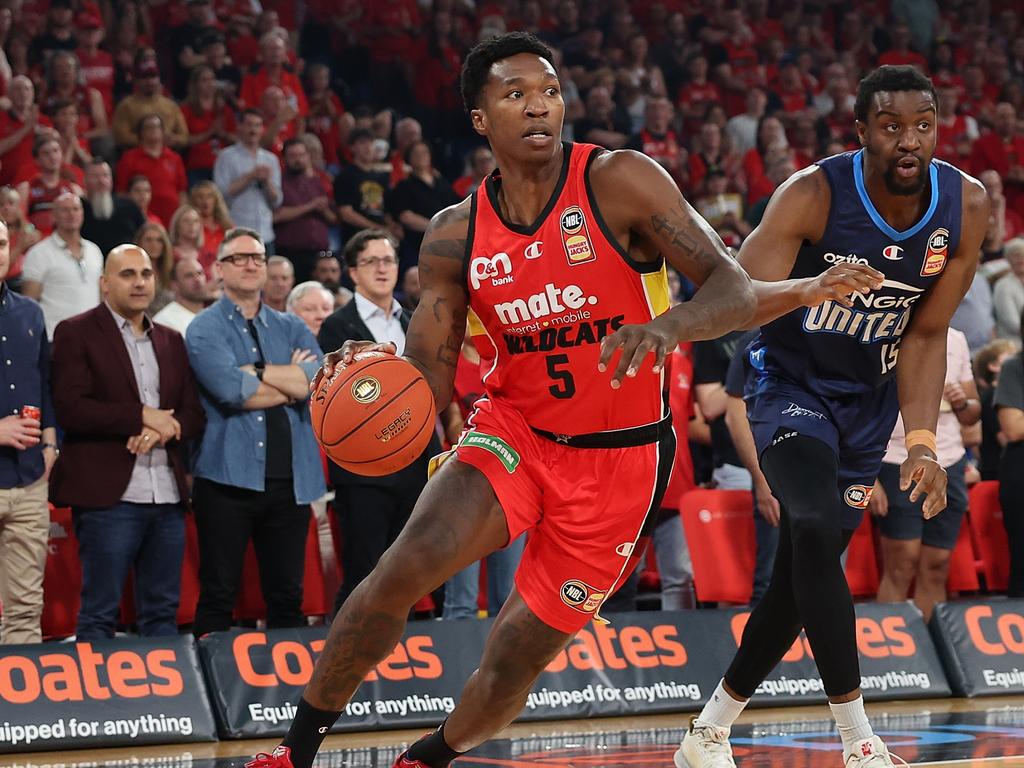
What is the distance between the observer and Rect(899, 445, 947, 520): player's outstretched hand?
192 inches

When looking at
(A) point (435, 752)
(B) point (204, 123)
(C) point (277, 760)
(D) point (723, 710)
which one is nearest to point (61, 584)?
(A) point (435, 752)

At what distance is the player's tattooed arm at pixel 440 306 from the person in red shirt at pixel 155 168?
7.65 m

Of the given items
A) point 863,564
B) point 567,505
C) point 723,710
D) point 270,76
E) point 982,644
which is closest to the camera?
point 567,505

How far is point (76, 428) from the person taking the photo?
7.64 m

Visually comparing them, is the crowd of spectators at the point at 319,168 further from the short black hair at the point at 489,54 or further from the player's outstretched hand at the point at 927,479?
the short black hair at the point at 489,54

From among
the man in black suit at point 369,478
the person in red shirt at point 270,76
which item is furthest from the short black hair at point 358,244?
the person in red shirt at point 270,76

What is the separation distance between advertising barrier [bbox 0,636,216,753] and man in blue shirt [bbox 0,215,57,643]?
1.73ft

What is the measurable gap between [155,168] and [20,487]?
508 centimetres

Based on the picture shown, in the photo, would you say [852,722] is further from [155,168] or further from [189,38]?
[189,38]

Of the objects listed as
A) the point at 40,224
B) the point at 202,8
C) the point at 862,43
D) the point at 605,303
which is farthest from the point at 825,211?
the point at 862,43

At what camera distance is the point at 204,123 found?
42.7 ft

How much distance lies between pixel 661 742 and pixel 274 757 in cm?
274

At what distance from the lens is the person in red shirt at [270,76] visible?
533 inches

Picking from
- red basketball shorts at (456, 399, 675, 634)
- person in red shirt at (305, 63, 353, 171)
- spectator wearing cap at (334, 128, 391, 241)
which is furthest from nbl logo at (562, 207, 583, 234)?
person in red shirt at (305, 63, 353, 171)
